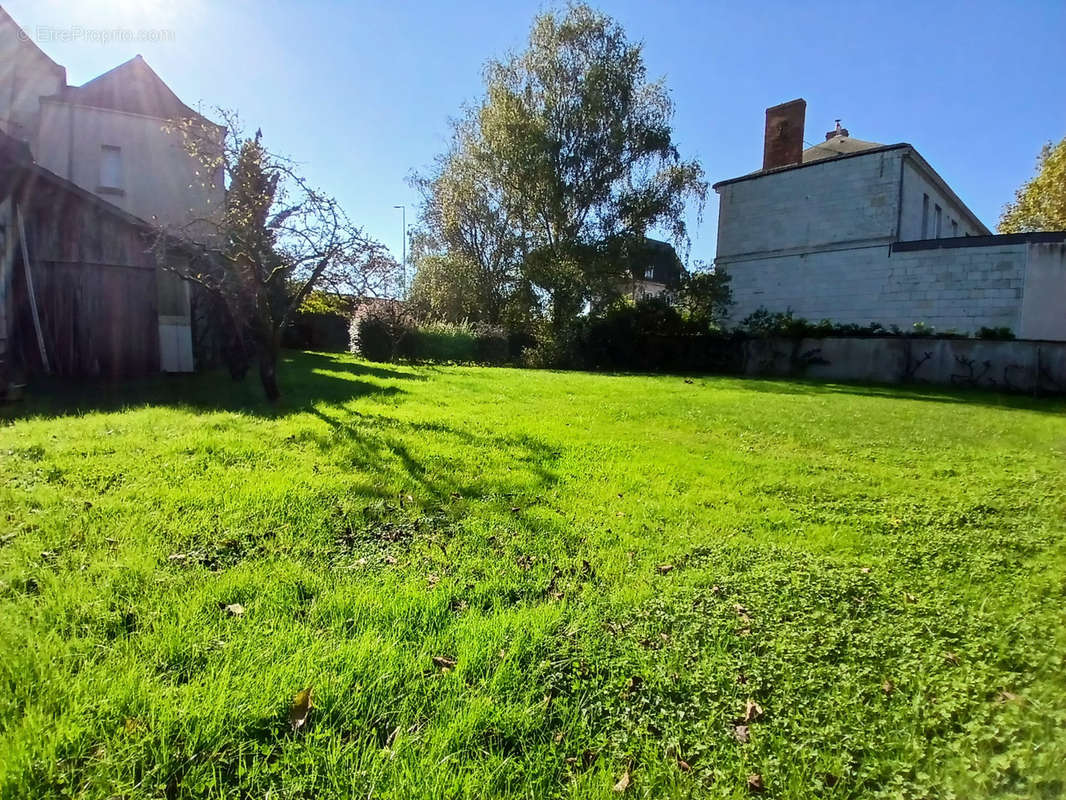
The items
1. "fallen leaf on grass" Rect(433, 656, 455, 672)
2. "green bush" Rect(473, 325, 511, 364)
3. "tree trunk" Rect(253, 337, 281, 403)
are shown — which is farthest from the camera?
"green bush" Rect(473, 325, 511, 364)

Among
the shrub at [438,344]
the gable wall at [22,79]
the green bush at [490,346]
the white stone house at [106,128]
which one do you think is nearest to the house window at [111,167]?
the white stone house at [106,128]

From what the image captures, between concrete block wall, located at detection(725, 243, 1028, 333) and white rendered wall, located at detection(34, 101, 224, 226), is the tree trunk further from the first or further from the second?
concrete block wall, located at detection(725, 243, 1028, 333)

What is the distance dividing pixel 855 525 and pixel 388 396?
20.8 ft

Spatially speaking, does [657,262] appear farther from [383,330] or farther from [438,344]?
Result: [383,330]

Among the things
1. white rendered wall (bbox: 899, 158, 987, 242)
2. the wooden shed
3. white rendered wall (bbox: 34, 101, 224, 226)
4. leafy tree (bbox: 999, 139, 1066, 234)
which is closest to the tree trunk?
the wooden shed

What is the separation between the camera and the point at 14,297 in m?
8.05

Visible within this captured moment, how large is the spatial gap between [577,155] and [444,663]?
820 inches

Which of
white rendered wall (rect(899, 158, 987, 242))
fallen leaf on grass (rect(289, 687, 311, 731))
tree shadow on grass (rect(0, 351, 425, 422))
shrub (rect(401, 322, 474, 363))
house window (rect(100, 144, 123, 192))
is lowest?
fallen leaf on grass (rect(289, 687, 311, 731))

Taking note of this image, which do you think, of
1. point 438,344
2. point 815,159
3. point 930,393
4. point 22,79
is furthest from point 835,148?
point 22,79

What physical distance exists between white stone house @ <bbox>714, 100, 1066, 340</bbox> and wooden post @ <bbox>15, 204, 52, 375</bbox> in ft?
73.8

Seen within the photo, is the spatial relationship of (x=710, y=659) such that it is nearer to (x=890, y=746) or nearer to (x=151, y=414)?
(x=890, y=746)

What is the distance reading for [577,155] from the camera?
19938 millimetres

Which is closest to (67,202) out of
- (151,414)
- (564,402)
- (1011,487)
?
(151,414)

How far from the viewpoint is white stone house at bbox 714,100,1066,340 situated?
52.9 feet
